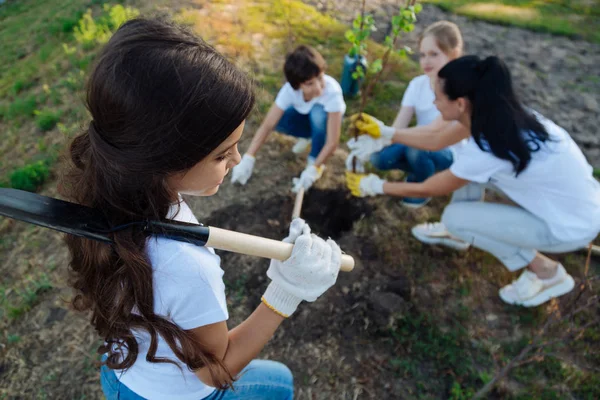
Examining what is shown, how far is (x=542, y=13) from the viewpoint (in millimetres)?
6125

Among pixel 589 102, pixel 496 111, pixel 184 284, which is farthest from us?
pixel 589 102

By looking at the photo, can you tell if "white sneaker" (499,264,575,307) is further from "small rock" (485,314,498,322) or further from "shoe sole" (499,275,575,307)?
"small rock" (485,314,498,322)

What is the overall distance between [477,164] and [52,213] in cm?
202

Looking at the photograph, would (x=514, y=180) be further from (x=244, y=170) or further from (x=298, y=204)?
(x=244, y=170)

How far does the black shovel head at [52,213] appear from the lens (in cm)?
98

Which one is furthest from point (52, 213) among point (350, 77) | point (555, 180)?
point (350, 77)

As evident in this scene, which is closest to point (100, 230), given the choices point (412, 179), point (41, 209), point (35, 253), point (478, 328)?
point (41, 209)

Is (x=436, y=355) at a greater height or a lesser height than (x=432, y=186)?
lesser

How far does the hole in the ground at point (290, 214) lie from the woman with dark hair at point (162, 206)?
4.95ft

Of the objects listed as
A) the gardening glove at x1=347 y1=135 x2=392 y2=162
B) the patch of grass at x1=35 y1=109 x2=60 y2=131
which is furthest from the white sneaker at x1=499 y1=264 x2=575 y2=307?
the patch of grass at x1=35 y1=109 x2=60 y2=131

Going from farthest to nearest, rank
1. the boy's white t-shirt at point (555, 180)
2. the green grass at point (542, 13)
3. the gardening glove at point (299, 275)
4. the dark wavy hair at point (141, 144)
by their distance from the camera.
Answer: the green grass at point (542, 13) < the boy's white t-shirt at point (555, 180) < the gardening glove at point (299, 275) < the dark wavy hair at point (141, 144)

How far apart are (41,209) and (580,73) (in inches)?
220

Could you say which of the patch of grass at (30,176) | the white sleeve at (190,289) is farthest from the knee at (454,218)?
the patch of grass at (30,176)

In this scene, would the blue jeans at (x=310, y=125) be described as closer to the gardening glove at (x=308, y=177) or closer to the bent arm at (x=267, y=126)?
the bent arm at (x=267, y=126)
